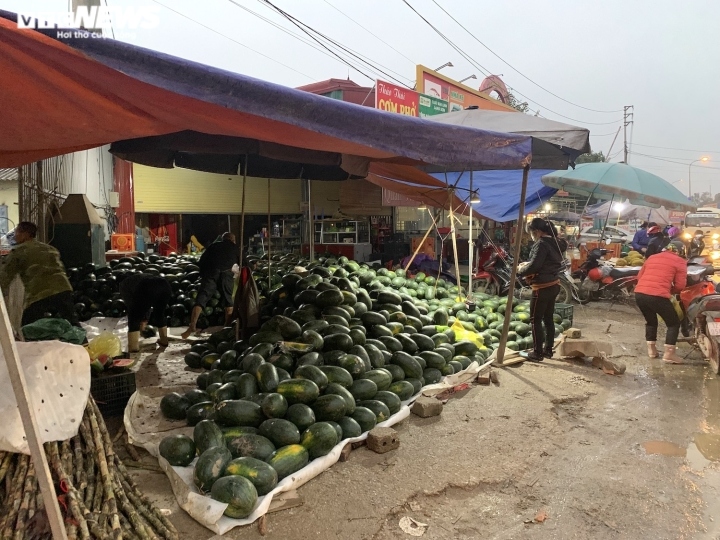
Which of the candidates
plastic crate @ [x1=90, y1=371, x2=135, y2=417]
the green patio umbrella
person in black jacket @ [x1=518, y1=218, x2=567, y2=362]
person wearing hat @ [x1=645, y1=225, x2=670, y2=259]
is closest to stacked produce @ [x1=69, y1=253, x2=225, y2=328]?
plastic crate @ [x1=90, y1=371, x2=135, y2=417]

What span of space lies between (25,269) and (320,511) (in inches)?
169

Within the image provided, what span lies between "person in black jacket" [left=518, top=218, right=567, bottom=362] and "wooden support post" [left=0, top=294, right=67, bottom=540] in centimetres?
598

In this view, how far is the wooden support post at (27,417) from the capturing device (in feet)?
6.48

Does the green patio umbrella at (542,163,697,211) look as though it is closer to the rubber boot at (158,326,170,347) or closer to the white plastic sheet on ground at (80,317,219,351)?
the white plastic sheet on ground at (80,317,219,351)

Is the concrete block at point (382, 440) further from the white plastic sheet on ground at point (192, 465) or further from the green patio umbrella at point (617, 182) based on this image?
the green patio umbrella at point (617, 182)

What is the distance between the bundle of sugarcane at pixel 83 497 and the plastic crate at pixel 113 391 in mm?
1596

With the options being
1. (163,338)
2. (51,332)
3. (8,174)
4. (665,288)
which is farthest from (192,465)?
(8,174)

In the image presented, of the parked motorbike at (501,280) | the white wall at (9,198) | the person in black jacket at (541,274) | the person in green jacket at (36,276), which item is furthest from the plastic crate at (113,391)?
the white wall at (9,198)

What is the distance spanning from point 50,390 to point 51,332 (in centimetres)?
159

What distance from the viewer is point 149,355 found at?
6.86 m

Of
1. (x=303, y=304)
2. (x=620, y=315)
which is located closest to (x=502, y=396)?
(x=303, y=304)

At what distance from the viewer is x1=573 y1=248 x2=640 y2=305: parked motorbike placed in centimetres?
1138

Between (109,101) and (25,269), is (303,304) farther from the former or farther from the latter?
(109,101)

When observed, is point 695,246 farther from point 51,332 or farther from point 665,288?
point 51,332
